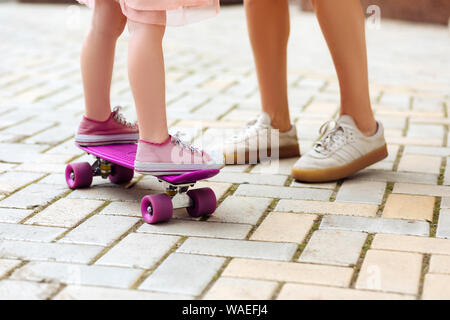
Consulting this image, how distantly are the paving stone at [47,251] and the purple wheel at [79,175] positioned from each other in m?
0.43

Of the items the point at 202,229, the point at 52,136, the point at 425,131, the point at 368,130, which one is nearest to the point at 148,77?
the point at 202,229

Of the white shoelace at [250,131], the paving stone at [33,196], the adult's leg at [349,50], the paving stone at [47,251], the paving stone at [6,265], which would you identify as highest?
the adult's leg at [349,50]

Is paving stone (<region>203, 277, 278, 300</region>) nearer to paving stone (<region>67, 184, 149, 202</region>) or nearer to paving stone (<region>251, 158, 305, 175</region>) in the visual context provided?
paving stone (<region>67, 184, 149, 202</region>)

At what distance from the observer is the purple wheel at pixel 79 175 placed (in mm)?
2283

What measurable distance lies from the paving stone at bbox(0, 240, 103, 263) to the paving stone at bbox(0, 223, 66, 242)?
0.10 ft

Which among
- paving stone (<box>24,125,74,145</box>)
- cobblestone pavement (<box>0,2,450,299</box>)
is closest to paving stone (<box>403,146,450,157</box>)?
cobblestone pavement (<box>0,2,450,299</box>)

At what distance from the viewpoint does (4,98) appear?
3.56 metres

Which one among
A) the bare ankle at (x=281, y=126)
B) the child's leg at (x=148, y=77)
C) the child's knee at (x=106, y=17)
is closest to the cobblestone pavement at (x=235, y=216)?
the bare ankle at (x=281, y=126)

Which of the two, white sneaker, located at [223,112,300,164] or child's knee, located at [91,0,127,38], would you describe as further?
white sneaker, located at [223,112,300,164]

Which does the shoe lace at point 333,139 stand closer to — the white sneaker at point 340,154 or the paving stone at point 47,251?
the white sneaker at point 340,154

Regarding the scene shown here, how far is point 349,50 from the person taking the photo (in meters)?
2.43

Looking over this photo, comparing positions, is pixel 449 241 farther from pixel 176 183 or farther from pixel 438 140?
pixel 438 140

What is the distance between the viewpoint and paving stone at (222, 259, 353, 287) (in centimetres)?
168
